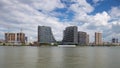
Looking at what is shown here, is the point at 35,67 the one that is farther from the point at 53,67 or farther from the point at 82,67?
the point at 82,67

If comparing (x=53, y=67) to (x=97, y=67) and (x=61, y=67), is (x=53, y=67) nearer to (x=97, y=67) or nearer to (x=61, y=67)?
(x=61, y=67)

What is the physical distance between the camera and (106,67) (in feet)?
126

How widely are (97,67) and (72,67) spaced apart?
14.9 ft

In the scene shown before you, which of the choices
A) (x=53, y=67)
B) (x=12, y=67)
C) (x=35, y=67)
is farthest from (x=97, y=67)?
(x=12, y=67)

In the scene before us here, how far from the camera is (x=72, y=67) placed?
125ft

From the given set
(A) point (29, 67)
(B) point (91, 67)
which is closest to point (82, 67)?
(B) point (91, 67)

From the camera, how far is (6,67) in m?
37.5

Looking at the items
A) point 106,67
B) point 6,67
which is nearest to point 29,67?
point 6,67

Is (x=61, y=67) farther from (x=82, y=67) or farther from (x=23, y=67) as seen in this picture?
(x=23, y=67)

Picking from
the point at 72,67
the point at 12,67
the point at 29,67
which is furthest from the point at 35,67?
the point at 72,67

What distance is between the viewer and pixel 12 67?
3750cm

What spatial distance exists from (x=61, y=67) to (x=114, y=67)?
974cm

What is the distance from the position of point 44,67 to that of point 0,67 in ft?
25.7

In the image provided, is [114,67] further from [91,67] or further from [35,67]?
[35,67]
